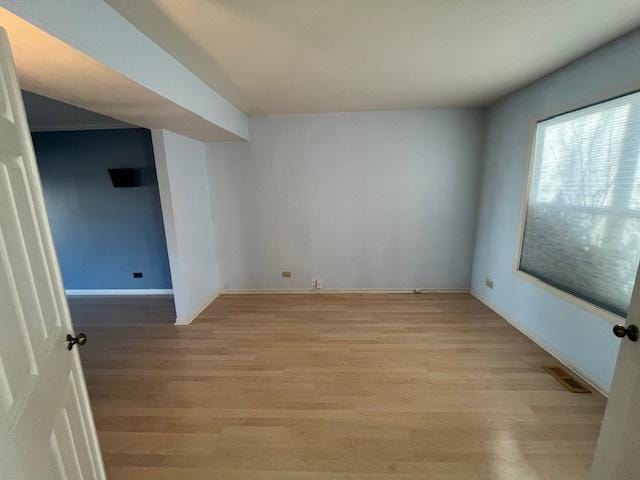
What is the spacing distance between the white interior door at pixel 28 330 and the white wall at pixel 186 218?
2.04m

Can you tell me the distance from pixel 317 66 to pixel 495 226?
9.11 ft

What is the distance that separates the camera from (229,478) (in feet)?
4.69

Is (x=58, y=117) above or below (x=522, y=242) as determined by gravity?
A: above

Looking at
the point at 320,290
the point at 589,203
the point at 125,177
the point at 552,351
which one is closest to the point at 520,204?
the point at 589,203

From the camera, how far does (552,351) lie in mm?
2416

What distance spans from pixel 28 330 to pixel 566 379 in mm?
3304

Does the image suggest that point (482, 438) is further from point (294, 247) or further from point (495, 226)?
point (294, 247)

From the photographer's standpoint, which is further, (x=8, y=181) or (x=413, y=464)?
(x=413, y=464)

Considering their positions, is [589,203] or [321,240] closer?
[589,203]

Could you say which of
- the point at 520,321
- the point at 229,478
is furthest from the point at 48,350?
the point at 520,321

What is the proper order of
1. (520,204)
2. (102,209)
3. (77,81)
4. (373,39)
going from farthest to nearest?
(102,209) → (520,204) → (373,39) → (77,81)

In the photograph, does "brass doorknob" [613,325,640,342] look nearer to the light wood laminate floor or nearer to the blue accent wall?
the light wood laminate floor

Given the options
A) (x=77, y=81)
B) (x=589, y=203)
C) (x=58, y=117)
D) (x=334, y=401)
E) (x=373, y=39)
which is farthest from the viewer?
(x=58, y=117)

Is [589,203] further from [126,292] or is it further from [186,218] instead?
[126,292]
